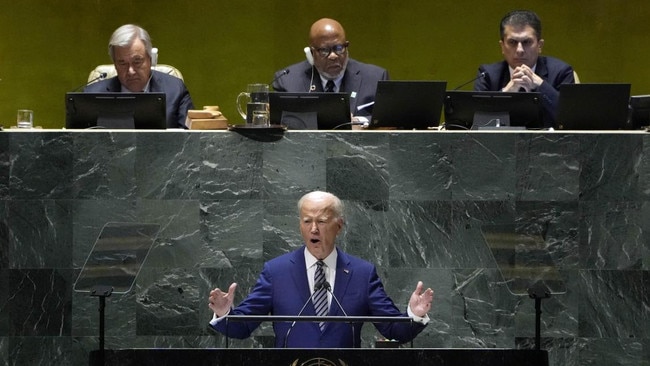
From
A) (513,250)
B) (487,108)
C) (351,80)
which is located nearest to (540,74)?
(487,108)

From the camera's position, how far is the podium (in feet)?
16.0

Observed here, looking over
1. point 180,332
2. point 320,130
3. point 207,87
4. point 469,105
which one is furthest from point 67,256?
point 207,87

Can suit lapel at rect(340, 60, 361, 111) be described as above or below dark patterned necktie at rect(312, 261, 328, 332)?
above

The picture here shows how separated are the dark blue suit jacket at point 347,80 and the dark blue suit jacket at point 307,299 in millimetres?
2338

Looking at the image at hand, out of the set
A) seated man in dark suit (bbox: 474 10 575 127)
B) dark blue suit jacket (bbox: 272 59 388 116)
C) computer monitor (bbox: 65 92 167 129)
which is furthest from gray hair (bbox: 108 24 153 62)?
seated man in dark suit (bbox: 474 10 575 127)

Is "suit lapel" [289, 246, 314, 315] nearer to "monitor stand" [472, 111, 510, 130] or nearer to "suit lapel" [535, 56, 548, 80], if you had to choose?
"monitor stand" [472, 111, 510, 130]

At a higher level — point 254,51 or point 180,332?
point 254,51

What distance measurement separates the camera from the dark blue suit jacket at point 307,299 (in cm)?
563

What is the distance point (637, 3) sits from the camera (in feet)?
33.4

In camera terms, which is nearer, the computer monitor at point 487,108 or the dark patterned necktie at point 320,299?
the dark patterned necktie at point 320,299

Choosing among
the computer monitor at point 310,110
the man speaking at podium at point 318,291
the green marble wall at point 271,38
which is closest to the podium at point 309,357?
the man speaking at podium at point 318,291

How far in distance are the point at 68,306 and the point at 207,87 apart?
4078 millimetres

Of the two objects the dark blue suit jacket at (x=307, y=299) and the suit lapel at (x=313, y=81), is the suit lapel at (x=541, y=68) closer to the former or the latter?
the suit lapel at (x=313, y=81)

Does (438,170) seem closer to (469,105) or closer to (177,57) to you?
(469,105)
